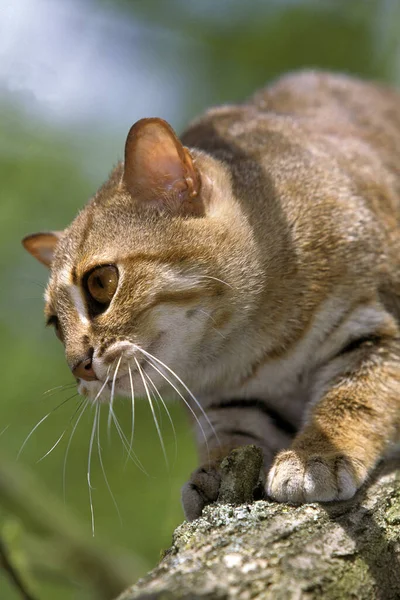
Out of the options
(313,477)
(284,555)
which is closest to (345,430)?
(313,477)

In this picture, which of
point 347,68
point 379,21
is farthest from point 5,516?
point 379,21

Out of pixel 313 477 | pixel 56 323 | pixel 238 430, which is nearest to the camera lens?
pixel 313 477

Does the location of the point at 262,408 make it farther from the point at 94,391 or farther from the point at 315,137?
the point at 315,137

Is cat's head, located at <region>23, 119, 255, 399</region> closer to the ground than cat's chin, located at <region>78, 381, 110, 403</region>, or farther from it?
farther from it

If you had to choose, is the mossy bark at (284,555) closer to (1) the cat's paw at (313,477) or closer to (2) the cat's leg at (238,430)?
(1) the cat's paw at (313,477)

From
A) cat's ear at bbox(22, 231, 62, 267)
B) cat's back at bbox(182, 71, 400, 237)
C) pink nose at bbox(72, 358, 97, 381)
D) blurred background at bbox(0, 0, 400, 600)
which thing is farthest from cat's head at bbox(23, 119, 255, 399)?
blurred background at bbox(0, 0, 400, 600)

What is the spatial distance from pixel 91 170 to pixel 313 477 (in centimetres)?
584

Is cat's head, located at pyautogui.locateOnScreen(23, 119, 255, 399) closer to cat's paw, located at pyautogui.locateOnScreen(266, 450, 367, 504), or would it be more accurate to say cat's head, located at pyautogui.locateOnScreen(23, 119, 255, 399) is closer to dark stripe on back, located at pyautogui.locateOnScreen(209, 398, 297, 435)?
dark stripe on back, located at pyautogui.locateOnScreen(209, 398, 297, 435)

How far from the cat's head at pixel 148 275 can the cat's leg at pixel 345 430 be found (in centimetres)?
61

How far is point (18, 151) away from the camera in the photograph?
8.14 m

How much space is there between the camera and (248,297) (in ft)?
12.4

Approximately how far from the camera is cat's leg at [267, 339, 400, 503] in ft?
10.6

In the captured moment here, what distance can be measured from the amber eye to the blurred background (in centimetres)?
232

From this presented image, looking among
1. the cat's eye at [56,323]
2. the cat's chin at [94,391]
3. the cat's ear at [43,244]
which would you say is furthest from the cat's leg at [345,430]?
the cat's ear at [43,244]
